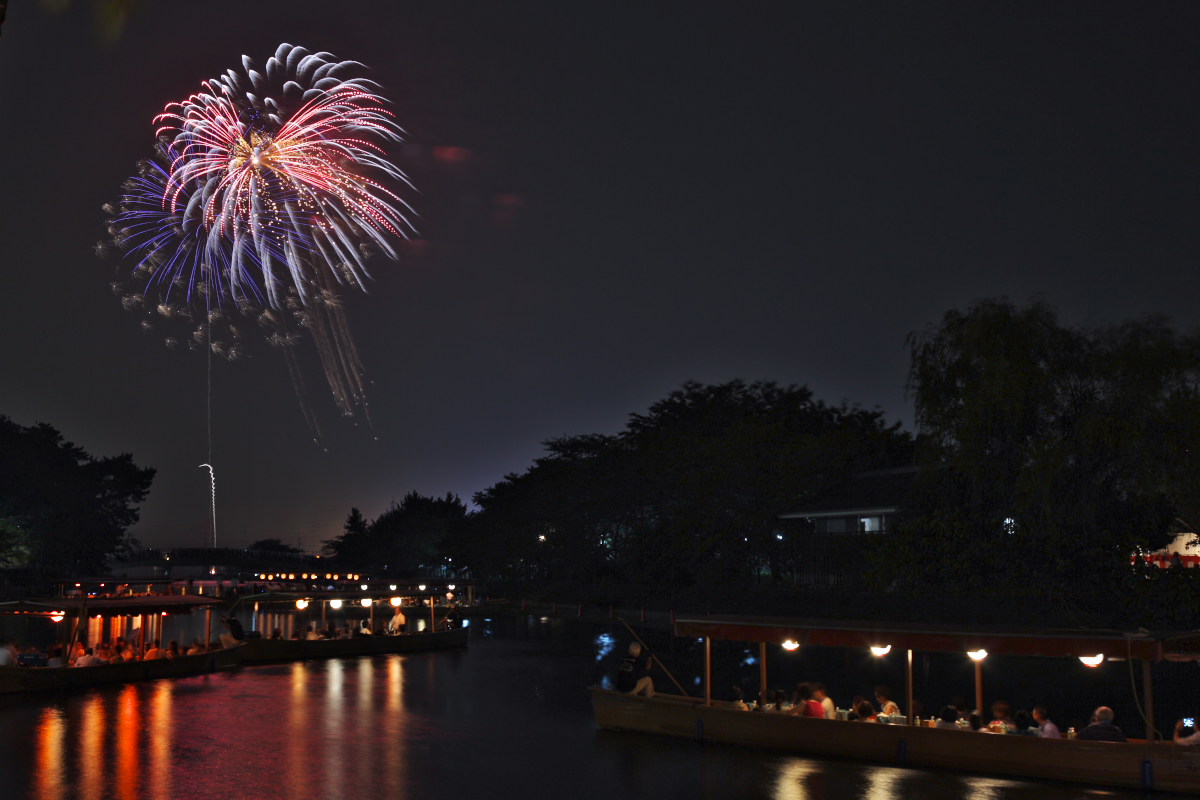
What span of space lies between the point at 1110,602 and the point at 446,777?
82.5ft

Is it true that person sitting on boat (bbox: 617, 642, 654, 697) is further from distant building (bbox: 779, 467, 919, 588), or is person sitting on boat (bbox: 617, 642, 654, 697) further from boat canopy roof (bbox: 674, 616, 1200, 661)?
distant building (bbox: 779, 467, 919, 588)

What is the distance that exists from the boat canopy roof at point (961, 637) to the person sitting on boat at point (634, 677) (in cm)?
109

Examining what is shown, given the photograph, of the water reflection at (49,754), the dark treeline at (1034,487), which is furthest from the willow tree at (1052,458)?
the water reflection at (49,754)

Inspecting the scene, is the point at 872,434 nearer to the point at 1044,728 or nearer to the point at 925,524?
the point at 925,524

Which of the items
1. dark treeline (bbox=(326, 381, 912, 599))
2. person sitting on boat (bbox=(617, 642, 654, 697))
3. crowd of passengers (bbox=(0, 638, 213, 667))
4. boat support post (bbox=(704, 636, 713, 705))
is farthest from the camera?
dark treeline (bbox=(326, 381, 912, 599))

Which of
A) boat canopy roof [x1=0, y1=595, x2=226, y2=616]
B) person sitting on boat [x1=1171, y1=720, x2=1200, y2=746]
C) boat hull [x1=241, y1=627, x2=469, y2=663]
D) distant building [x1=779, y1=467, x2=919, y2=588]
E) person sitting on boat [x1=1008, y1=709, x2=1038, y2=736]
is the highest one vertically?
distant building [x1=779, y1=467, x2=919, y2=588]

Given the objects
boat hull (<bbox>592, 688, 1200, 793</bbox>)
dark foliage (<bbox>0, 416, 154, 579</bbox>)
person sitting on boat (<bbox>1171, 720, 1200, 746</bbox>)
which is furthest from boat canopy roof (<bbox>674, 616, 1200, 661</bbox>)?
dark foliage (<bbox>0, 416, 154, 579</bbox>)

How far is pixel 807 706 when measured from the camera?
1850 centimetres

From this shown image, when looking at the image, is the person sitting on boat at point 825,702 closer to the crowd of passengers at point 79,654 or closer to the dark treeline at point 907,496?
the dark treeline at point 907,496

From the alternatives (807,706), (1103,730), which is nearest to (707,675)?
(807,706)

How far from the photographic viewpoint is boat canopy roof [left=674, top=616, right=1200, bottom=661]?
16.5 metres

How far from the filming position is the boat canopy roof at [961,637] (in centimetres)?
1650

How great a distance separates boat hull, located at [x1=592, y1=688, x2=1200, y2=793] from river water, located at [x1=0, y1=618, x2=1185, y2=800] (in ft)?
1.12

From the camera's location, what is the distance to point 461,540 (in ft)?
348
